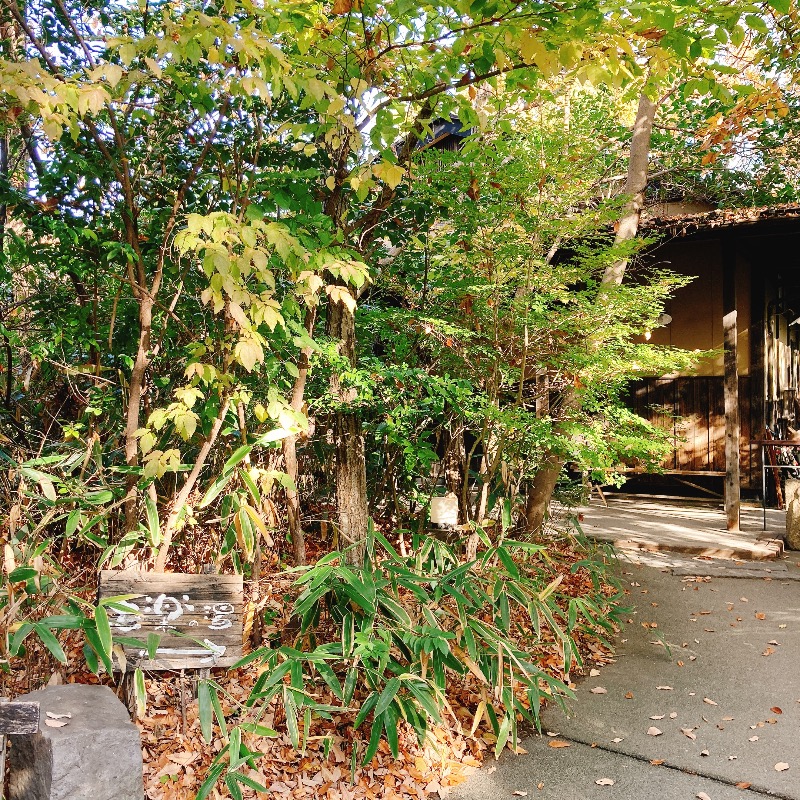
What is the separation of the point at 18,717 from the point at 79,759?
386 mm

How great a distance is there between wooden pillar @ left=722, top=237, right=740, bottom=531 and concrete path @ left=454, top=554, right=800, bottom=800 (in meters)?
2.26

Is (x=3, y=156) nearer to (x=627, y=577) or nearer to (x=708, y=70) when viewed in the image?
(x=708, y=70)

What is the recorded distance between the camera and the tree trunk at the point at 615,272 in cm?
579

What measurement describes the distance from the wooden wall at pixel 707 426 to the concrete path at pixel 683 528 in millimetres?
649

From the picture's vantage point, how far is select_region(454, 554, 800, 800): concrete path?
3465 mm

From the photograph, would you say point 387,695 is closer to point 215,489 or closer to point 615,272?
point 215,489

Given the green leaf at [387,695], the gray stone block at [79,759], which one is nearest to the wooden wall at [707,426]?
the green leaf at [387,695]

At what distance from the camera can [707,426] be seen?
35.2 feet

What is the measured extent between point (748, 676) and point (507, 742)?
5.74ft

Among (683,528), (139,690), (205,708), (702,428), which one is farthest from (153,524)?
(702,428)

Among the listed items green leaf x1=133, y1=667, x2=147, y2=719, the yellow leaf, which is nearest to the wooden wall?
the yellow leaf

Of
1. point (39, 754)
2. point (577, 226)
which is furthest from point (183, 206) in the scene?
point (39, 754)

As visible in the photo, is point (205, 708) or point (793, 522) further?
point (793, 522)

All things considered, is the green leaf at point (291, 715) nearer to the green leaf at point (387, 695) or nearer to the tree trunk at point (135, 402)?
the green leaf at point (387, 695)
